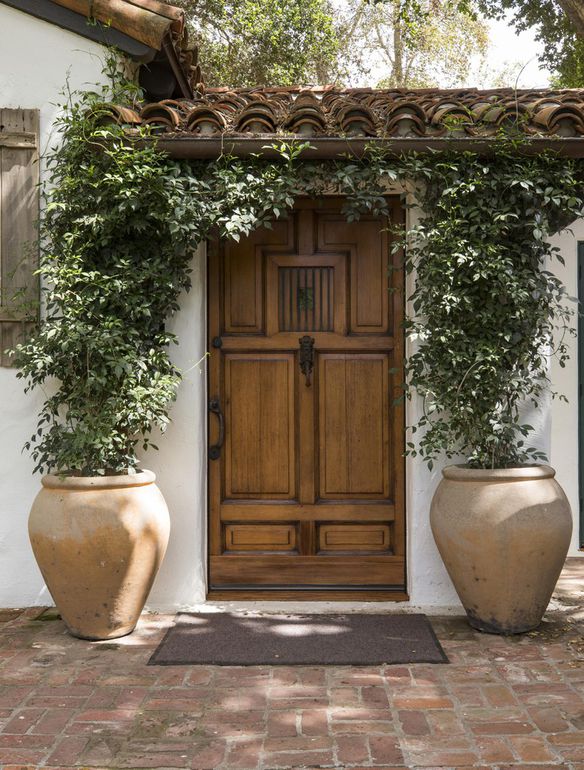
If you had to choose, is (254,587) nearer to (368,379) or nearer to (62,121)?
(368,379)

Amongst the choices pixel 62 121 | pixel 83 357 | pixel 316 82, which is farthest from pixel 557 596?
pixel 316 82

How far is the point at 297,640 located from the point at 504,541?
1209 mm

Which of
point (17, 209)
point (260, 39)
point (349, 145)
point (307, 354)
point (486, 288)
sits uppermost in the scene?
point (260, 39)

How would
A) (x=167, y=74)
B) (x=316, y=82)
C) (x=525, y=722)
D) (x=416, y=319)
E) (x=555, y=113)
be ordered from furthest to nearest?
(x=316, y=82) < (x=167, y=74) < (x=416, y=319) < (x=555, y=113) < (x=525, y=722)

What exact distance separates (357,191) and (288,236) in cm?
64

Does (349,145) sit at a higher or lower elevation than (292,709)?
higher

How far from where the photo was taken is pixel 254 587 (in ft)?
15.8

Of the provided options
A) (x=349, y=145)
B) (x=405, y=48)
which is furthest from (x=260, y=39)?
(x=349, y=145)

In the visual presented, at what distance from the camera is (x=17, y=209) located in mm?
4637

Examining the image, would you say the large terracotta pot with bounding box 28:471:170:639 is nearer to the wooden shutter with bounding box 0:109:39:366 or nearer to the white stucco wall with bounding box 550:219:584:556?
the wooden shutter with bounding box 0:109:39:366

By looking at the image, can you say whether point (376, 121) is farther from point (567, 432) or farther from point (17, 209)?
point (567, 432)

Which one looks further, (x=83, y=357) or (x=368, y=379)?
(x=368, y=379)

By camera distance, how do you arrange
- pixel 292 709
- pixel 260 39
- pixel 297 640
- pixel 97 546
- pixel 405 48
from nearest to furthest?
pixel 292 709 → pixel 97 546 → pixel 297 640 → pixel 260 39 → pixel 405 48

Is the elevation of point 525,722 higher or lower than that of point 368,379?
lower
